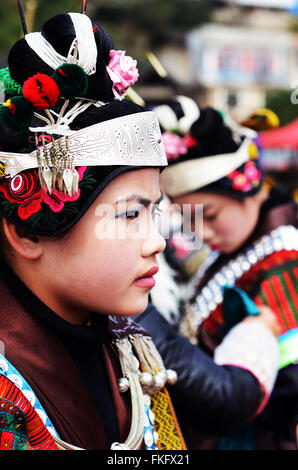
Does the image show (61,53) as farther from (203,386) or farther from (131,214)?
(203,386)

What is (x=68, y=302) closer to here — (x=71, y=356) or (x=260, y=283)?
(x=71, y=356)

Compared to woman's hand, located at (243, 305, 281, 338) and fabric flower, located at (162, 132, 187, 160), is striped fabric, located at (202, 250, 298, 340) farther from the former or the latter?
fabric flower, located at (162, 132, 187, 160)

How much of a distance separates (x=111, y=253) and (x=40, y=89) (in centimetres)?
34

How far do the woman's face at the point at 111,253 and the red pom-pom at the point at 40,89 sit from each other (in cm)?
21

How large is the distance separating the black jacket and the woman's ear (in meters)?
0.59

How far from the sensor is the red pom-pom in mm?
1085

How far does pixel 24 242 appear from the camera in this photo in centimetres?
119

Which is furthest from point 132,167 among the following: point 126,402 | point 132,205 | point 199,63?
point 199,63

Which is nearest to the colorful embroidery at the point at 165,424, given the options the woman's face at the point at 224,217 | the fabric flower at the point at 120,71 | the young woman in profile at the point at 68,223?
the young woman in profile at the point at 68,223

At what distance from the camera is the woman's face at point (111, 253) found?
1.17m

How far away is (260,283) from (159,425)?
106 centimetres

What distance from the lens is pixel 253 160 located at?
8.53ft

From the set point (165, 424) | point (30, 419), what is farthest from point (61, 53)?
point (165, 424)

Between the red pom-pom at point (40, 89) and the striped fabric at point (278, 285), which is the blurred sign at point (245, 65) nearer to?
the striped fabric at point (278, 285)
